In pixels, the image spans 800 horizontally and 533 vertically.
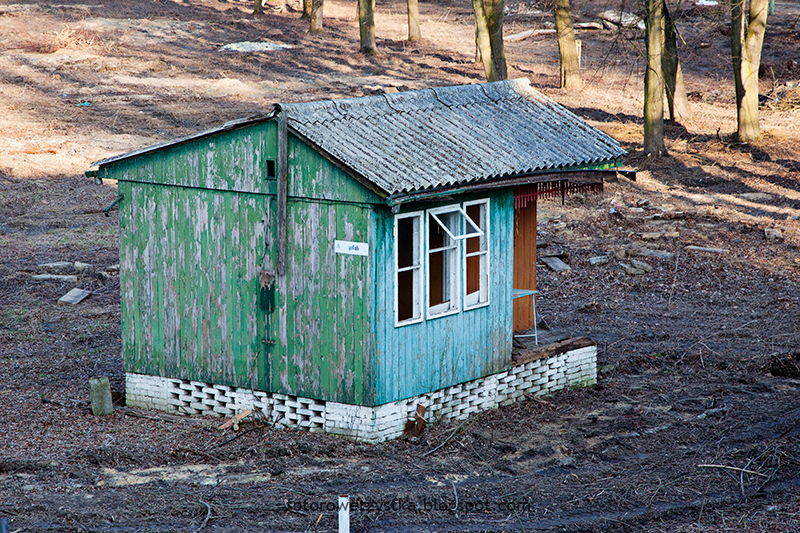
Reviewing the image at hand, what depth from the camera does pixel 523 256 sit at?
1252 centimetres

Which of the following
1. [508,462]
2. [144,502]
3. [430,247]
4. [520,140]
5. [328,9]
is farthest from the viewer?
[328,9]

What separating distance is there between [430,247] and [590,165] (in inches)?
102

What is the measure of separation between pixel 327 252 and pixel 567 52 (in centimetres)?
2634

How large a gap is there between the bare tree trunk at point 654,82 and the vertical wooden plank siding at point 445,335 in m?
13.9

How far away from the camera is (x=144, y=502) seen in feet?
27.1

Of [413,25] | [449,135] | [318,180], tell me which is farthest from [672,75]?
[318,180]

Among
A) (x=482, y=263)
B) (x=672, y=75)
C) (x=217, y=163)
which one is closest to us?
(x=217, y=163)

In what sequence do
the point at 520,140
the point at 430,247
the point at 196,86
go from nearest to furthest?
the point at 430,247
the point at 520,140
the point at 196,86

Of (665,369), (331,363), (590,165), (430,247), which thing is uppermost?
(590,165)

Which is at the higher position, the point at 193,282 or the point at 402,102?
the point at 402,102

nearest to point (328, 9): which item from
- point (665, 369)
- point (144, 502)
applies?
point (665, 369)

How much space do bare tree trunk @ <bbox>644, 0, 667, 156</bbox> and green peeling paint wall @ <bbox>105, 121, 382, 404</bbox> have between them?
15.6 m

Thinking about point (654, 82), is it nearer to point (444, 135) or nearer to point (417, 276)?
point (444, 135)

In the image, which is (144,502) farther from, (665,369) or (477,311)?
(665,369)
